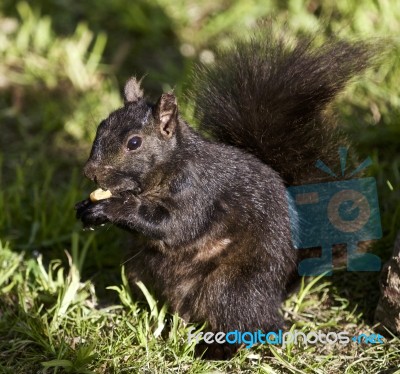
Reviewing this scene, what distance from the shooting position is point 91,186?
4.35 metres

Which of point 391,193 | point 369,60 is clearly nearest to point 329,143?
point 369,60

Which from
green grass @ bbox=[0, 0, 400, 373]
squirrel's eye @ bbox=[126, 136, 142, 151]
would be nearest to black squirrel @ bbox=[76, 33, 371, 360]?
squirrel's eye @ bbox=[126, 136, 142, 151]

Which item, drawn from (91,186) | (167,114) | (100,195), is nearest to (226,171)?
(167,114)

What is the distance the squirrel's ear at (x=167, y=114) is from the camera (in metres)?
3.01

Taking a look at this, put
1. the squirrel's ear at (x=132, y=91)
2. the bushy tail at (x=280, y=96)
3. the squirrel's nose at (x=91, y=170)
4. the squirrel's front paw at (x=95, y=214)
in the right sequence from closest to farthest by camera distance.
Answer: the squirrel's nose at (x=91, y=170) < the squirrel's front paw at (x=95, y=214) < the bushy tail at (x=280, y=96) < the squirrel's ear at (x=132, y=91)

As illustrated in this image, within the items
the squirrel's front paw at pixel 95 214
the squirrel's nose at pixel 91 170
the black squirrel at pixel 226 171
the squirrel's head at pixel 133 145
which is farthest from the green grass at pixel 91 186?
the squirrel's nose at pixel 91 170

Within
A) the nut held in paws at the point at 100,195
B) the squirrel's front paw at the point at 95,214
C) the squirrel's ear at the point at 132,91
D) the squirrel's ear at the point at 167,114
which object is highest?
the squirrel's ear at the point at 132,91

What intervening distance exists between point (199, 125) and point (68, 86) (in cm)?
209

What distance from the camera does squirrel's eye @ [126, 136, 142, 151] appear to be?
2.98m

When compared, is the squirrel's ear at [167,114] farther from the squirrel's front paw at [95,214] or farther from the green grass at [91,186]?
the green grass at [91,186]

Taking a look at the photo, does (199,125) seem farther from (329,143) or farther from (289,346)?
(289,346)

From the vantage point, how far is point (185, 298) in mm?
3281

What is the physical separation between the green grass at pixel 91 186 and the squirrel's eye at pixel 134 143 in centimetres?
65

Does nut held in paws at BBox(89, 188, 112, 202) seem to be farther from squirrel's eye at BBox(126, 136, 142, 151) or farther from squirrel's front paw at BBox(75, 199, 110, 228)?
squirrel's eye at BBox(126, 136, 142, 151)
